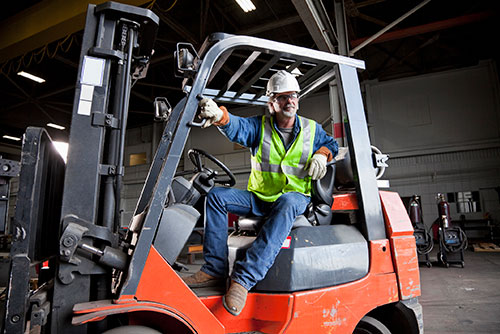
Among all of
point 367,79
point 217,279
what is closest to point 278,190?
point 217,279

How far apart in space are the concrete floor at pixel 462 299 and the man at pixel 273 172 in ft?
8.11

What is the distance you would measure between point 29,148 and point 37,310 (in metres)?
0.75

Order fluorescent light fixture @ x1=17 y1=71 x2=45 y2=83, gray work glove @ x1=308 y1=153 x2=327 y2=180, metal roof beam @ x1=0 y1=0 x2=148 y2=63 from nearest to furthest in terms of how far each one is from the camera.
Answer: gray work glove @ x1=308 y1=153 x2=327 y2=180, metal roof beam @ x1=0 y1=0 x2=148 y2=63, fluorescent light fixture @ x1=17 y1=71 x2=45 y2=83

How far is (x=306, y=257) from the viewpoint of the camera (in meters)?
1.97

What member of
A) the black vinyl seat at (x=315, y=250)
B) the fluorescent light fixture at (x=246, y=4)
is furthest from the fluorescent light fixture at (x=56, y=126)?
the black vinyl seat at (x=315, y=250)

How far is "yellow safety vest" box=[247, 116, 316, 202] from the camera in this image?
2.27 m

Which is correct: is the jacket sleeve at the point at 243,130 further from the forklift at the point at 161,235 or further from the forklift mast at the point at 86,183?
the forklift mast at the point at 86,183

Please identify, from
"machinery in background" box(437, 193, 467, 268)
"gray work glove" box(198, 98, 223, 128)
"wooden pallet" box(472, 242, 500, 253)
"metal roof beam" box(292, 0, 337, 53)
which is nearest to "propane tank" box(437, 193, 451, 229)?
"machinery in background" box(437, 193, 467, 268)

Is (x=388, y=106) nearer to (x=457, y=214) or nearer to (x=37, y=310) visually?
(x=457, y=214)

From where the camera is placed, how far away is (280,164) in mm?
2289

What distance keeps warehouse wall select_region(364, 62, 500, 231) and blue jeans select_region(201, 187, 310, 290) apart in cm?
1278

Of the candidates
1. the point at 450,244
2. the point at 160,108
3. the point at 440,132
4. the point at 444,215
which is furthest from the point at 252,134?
the point at 440,132

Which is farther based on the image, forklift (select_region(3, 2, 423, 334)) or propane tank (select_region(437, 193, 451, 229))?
propane tank (select_region(437, 193, 451, 229))

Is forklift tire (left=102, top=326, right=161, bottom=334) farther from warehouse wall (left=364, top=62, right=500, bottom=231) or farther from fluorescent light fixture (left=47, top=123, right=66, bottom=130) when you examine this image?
fluorescent light fixture (left=47, top=123, right=66, bottom=130)
